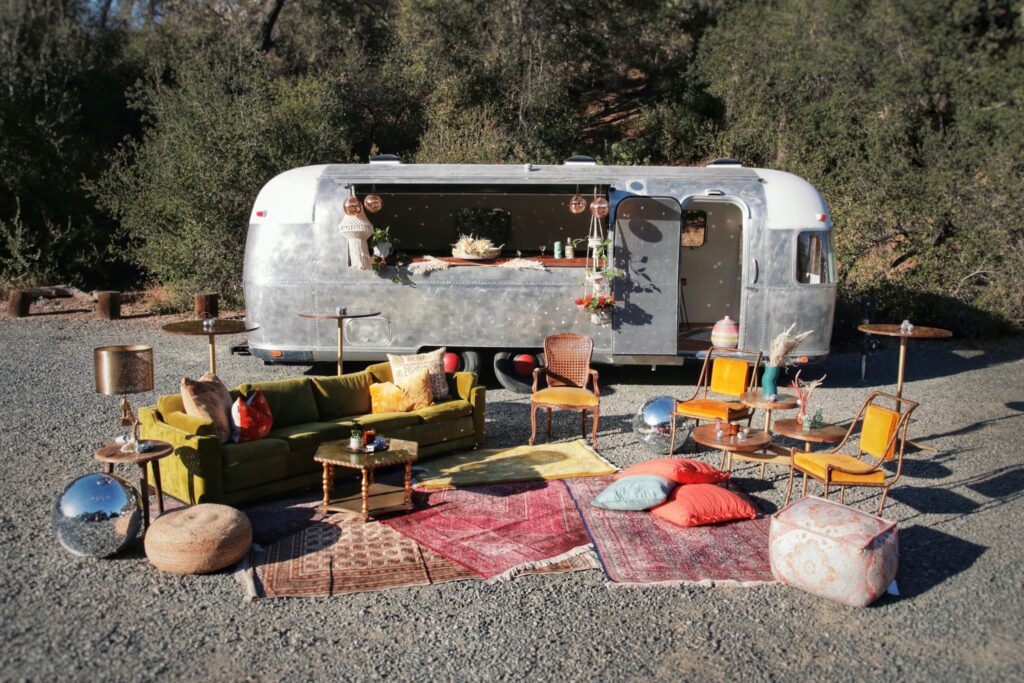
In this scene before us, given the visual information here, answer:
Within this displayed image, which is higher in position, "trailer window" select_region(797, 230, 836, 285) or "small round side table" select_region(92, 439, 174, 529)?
"trailer window" select_region(797, 230, 836, 285)

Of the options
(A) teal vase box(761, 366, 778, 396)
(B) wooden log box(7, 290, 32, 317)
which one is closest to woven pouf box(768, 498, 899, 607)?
(A) teal vase box(761, 366, 778, 396)

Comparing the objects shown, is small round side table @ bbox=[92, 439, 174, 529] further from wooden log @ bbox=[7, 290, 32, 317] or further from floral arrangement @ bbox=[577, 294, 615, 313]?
wooden log @ bbox=[7, 290, 32, 317]

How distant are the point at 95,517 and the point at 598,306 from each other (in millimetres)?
6582

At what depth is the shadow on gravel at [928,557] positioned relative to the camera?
18.4 feet

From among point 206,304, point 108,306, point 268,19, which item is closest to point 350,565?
point 206,304

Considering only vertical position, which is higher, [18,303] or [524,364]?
[18,303]

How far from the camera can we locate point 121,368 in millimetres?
6039

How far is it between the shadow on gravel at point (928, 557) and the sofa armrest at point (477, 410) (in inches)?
156

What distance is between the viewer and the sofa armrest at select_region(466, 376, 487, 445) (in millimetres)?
8594

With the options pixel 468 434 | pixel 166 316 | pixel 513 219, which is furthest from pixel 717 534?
pixel 166 316

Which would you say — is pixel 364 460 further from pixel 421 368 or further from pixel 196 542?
pixel 421 368

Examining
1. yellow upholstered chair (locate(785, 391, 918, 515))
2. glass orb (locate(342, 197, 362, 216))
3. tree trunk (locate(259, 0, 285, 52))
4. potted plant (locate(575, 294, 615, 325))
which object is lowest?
yellow upholstered chair (locate(785, 391, 918, 515))

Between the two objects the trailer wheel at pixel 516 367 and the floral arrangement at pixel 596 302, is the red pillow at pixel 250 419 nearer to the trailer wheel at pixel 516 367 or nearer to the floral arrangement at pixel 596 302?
the trailer wheel at pixel 516 367

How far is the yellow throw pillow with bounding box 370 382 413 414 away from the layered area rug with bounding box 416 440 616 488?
61 centimetres
